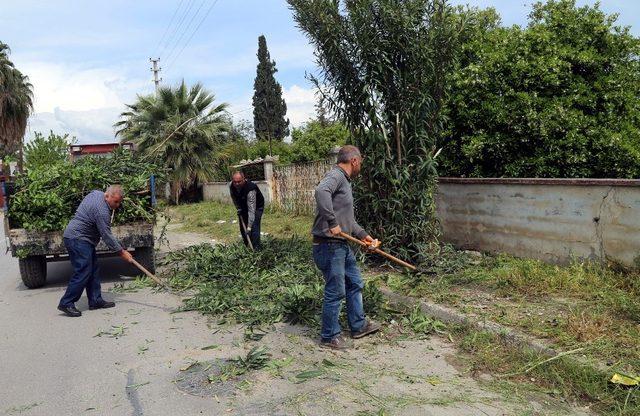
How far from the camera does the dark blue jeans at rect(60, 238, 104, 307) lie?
7176 mm

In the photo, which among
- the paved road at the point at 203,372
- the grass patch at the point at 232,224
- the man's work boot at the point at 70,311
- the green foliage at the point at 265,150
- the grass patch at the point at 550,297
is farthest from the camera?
the green foliage at the point at 265,150

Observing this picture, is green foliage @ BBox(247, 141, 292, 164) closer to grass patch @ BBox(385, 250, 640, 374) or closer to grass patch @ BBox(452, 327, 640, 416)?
grass patch @ BBox(385, 250, 640, 374)

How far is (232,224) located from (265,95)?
90.4 feet

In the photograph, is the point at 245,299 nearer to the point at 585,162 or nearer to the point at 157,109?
the point at 585,162

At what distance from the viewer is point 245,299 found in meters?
7.26

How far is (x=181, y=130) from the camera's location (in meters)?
26.8

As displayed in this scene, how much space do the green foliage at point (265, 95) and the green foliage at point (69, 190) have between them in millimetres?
32759

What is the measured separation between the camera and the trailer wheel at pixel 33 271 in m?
8.82

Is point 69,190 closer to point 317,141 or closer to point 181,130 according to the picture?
point 317,141

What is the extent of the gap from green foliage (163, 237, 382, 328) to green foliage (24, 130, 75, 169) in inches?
108

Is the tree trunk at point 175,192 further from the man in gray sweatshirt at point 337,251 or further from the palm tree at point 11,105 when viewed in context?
the man in gray sweatshirt at point 337,251

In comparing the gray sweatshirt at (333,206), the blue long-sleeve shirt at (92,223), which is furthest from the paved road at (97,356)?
the gray sweatshirt at (333,206)

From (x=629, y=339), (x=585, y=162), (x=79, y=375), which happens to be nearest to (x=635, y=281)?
(x=629, y=339)

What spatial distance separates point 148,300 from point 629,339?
19.4ft
